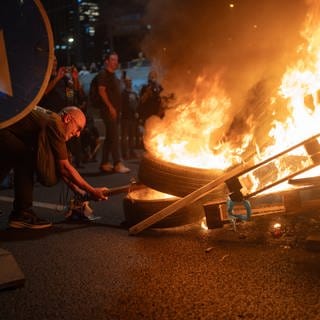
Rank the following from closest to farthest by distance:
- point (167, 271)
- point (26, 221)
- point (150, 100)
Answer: point (167, 271), point (26, 221), point (150, 100)

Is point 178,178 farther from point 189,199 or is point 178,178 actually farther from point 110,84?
point 110,84

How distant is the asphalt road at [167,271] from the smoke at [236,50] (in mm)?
1857

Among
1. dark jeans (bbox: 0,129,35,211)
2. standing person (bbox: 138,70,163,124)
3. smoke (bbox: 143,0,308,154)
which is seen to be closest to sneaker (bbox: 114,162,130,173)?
smoke (bbox: 143,0,308,154)

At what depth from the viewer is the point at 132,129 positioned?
1212cm

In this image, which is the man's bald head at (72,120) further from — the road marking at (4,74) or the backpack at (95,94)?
the backpack at (95,94)

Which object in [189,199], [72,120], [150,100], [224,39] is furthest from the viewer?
[224,39]

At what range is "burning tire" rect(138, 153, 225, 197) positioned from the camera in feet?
16.9

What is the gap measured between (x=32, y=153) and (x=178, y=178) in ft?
5.27

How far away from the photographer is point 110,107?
9430mm

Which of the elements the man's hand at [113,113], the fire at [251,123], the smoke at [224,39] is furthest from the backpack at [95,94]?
the fire at [251,123]

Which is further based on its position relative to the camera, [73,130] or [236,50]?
[236,50]

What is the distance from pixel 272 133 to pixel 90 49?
4646 cm

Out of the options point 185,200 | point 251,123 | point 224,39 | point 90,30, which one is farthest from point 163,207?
point 90,30

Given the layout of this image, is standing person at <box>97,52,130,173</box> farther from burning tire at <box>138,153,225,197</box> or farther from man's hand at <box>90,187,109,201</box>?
man's hand at <box>90,187,109,201</box>
